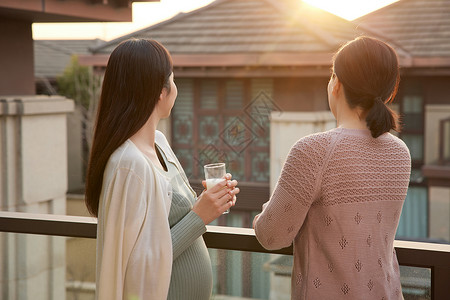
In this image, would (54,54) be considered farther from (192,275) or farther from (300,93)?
(192,275)

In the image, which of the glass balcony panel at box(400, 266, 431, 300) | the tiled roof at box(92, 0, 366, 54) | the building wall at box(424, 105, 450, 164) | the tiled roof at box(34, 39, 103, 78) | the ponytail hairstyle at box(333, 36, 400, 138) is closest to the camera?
the ponytail hairstyle at box(333, 36, 400, 138)

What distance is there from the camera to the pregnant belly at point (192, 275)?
1.75m

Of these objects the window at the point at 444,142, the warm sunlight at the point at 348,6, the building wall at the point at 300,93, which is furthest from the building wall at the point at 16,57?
the window at the point at 444,142

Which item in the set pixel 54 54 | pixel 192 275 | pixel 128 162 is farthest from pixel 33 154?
pixel 54 54

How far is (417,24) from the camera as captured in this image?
12047mm

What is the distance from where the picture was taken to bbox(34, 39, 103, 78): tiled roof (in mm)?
19516

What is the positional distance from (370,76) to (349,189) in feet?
0.92

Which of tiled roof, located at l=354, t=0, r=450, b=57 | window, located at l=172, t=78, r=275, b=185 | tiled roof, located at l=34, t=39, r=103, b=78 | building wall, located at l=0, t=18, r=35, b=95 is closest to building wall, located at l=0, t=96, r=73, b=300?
building wall, located at l=0, t=18, r=35, b=95

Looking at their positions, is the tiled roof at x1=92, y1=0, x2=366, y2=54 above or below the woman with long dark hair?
above

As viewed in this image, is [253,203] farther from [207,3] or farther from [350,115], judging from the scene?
[350,115]

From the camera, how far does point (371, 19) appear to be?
12.9 metres

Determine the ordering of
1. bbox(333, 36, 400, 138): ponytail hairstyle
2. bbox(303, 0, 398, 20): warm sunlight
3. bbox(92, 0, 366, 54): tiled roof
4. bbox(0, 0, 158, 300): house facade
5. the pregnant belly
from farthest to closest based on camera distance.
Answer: bbox(303, 0, 398, 20): warm sunlight
bbox(92, 0, 366, 54): tiled roof
bbox(0, 0, 158, 300): house facade
the pregnant belly
bbox(333, 36, 400, 138): ponytail hairstyle

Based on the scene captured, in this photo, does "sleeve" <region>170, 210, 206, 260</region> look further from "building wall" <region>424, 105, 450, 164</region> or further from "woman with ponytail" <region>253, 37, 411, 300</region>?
"building wall" <region>424, 105, 450, 164</region>

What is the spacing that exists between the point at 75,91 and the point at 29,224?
1608 cm
